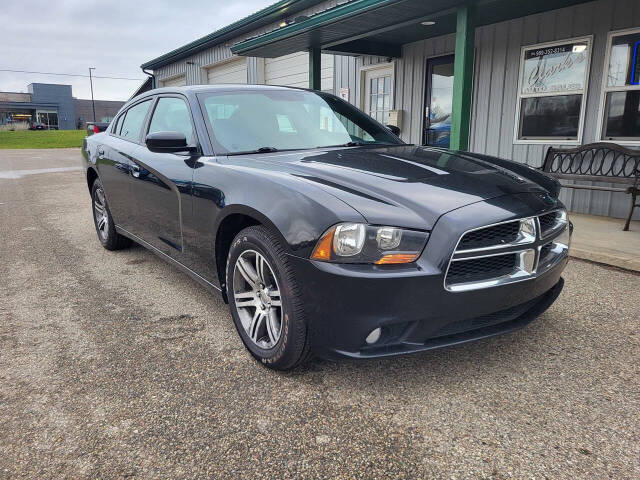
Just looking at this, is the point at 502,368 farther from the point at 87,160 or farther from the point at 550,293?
the point at 87,160

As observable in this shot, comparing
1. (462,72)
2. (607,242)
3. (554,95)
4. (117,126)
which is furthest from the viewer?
(554,95)

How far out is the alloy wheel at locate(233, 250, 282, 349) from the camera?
2.51m

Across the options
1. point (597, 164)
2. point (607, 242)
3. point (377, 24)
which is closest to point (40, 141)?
point (377, 24)

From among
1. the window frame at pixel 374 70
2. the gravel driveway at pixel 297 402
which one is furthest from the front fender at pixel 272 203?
the window frame at pixel 374 70

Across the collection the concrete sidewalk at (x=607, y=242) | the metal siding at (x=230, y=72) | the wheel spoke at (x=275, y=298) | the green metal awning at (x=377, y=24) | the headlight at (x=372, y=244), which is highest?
Answer: the metal siding at (x=230, y=72)

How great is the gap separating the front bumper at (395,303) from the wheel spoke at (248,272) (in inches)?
17.0

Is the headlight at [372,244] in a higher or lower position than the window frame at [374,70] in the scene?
lower

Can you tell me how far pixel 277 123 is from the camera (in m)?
3.37

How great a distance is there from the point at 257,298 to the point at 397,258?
2.89 feet

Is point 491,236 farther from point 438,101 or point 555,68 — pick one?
point 438,101

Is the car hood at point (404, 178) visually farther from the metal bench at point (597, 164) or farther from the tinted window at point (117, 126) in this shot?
the metal bench at point (597, 164)

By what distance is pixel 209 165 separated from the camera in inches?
117

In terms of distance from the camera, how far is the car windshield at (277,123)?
10.5 ft

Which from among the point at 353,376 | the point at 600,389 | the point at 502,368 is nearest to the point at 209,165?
the point at 353,376
